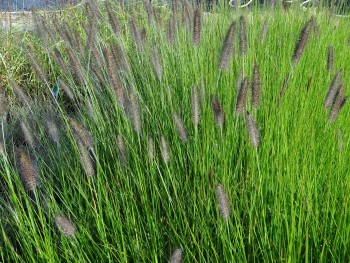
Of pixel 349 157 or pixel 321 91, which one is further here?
pixel 321 91

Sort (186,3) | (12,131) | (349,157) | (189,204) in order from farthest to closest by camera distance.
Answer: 1. (12,131)
2. (186,3)
3. (349,157)
4. (189,204)

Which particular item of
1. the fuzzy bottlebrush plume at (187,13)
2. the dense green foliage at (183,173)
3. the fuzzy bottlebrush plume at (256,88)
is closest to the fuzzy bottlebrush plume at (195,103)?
the dense green foliage at (183,173)

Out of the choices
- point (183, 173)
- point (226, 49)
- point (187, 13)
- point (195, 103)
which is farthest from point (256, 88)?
point (187, 13)

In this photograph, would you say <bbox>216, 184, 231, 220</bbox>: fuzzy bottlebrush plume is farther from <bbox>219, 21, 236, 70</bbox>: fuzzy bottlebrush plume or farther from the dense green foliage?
<bbox>219, 21, 236, 70</bbox>: fuzzy bottlebrush plume

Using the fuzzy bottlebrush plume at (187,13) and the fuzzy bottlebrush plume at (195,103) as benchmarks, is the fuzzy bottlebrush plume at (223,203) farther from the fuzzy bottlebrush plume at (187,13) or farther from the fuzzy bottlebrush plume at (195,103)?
the fuzzy bottlebrush plume at (187,13)

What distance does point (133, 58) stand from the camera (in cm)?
273

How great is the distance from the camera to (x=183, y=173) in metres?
1.50

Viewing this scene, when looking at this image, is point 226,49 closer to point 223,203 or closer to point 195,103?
point 195,103

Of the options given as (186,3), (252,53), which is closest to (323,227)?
(252,53)

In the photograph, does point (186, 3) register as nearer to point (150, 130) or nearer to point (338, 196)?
point (150, 130)

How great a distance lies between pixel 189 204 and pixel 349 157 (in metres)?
0.52

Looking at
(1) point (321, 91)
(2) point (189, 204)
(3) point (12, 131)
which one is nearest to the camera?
(2) point (189, 204)

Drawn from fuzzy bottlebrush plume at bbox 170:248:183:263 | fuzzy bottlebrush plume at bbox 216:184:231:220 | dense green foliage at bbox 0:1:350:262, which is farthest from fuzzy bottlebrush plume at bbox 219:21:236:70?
fuzzy bottlebrush plume at bbox 170:248:183:263

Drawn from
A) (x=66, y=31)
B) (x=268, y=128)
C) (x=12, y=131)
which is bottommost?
(x=12, y=131)
